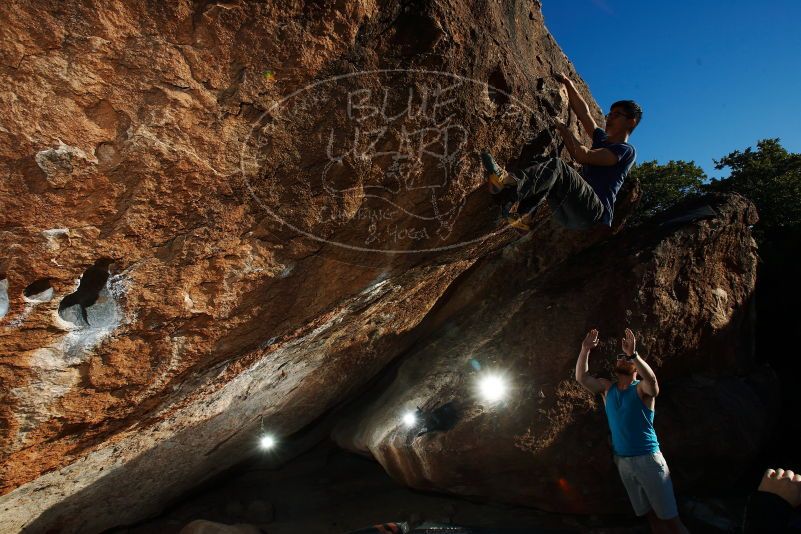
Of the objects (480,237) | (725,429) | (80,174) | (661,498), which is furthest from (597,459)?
(80,174)

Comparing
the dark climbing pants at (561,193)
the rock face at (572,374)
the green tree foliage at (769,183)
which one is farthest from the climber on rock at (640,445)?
the green tree foliage at (769,183)

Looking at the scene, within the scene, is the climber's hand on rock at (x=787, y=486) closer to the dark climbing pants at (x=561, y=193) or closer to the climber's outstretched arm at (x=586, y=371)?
the dark climbing pants at (x=561, y=193)

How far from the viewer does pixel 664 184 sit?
1537 cm

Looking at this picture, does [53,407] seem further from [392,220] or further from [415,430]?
[415,430]

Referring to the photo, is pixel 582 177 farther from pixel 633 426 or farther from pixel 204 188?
pixel 204 188

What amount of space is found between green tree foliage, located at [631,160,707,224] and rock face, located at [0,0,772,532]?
12.3 m

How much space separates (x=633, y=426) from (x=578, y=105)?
266 centimetres

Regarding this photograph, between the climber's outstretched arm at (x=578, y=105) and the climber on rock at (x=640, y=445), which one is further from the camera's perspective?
the climber's outstretched arm at (x=578, y=105)

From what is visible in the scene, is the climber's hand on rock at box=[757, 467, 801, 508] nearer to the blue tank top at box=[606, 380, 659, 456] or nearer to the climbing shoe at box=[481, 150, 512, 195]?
the climbing shoe at box=[481, 150, 512, 195]

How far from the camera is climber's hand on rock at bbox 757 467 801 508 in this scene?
57.0 inches

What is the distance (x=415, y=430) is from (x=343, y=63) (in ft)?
11.5

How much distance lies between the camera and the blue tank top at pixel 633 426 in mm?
3350

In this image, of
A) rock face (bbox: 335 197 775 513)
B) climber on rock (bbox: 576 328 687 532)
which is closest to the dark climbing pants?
climber on rock (bbox: 576 328 687 532)

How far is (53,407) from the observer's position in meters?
2.73
